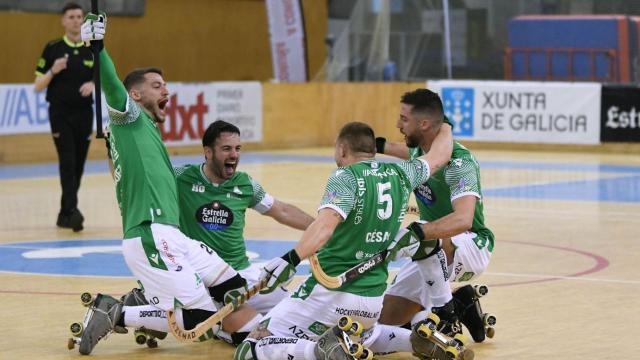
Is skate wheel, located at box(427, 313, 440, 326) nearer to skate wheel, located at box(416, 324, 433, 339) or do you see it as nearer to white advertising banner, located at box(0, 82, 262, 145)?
skate wheel, located at box(416, 324, 433, 339)

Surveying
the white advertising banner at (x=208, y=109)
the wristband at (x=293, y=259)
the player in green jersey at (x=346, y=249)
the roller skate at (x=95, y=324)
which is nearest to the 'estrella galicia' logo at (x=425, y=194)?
the player in green jersey at (x=346, y=249)

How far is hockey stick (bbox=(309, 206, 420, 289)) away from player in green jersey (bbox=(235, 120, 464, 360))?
41 mm

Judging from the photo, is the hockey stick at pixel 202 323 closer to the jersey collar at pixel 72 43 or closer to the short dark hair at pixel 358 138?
the short dark hair at pixel 358 138

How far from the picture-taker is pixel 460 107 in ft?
97.2

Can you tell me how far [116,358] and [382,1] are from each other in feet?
83.5

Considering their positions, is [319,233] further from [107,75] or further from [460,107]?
[460,107]

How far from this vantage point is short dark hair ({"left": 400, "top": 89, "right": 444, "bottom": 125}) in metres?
9.25

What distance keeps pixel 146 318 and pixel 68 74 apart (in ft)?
24.7

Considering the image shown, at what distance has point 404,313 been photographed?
9.77 m

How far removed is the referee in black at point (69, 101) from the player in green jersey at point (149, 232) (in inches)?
272

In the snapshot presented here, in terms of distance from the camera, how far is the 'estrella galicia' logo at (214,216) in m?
9.65

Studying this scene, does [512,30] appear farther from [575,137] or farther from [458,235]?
[458,235]

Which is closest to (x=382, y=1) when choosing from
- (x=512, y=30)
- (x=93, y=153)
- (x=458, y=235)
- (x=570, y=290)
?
(x=512, y=30)

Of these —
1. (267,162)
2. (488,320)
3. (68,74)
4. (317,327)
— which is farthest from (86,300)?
(267,162)
